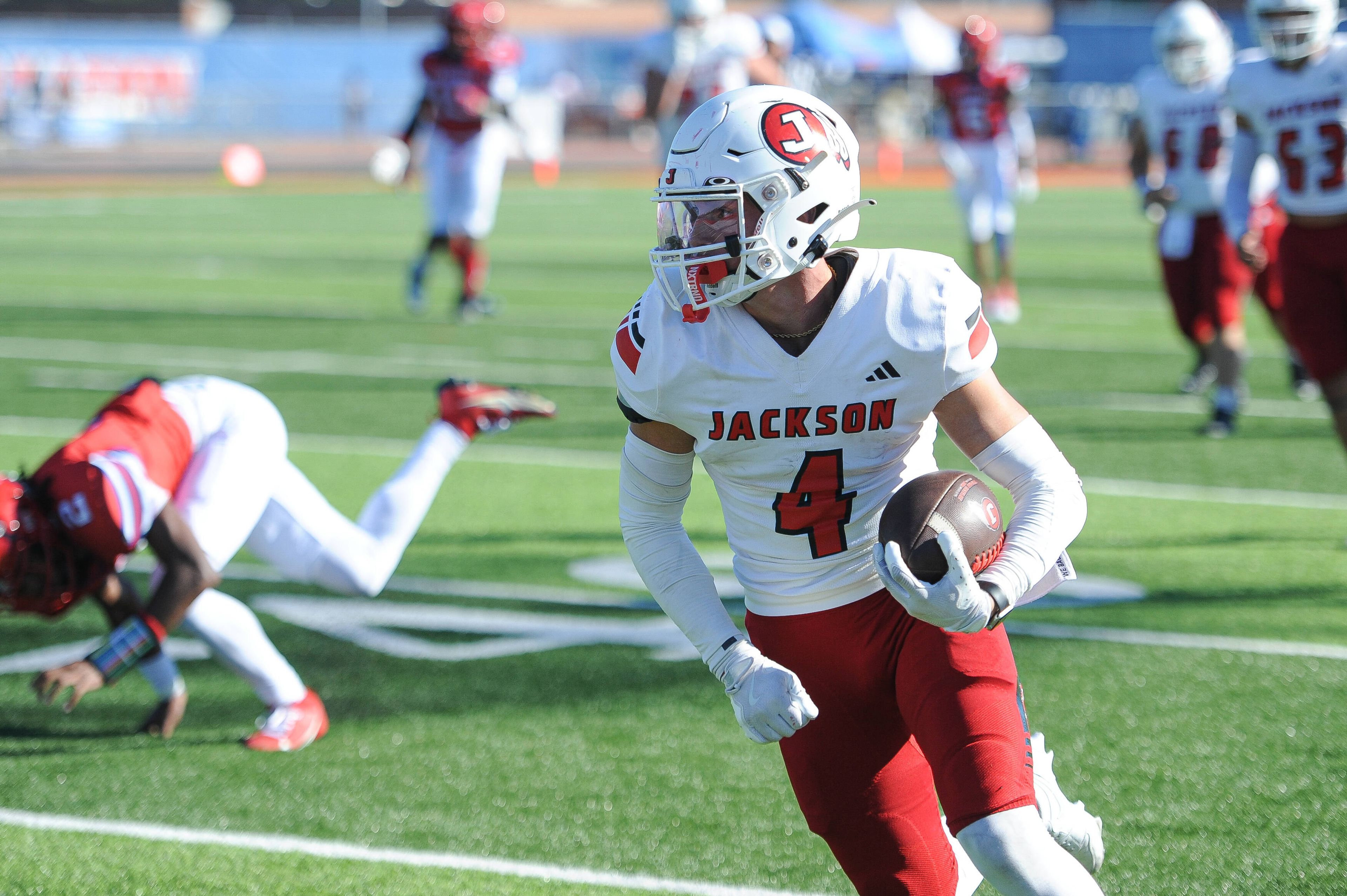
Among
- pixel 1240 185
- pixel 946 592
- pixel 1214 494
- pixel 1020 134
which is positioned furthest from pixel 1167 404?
pixel 1020 134

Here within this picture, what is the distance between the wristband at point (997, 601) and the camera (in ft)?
7.78

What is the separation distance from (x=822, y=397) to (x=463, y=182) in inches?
390

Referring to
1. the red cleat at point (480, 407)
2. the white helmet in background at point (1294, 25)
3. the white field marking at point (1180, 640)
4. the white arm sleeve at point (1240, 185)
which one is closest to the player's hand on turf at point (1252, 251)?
the white arm sleeve at point (1240, 185)

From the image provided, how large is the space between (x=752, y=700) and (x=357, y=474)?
5.02 metres

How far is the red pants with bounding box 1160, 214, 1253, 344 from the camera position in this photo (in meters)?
8.09

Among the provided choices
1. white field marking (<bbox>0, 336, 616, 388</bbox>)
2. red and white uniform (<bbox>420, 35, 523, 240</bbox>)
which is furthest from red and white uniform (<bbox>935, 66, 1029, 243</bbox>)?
white field marking (<bbox>0, 336, 616, 388</bbox>)

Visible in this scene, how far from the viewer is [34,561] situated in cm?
346

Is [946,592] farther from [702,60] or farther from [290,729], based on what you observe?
[702,60]

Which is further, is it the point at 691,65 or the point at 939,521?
the point at 691,65

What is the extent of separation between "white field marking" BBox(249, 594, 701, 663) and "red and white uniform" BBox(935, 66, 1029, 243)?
8.42m

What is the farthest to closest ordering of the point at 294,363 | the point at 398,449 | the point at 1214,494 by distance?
the point at 294,363, the point at 398,449, the point at 1214,494

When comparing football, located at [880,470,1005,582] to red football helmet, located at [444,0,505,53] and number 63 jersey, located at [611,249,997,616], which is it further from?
red football helmet, located at [444,0,505,53]

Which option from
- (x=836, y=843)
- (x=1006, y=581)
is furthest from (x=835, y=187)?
(x=836, y=843)

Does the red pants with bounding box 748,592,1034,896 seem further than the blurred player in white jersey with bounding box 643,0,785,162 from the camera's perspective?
No
